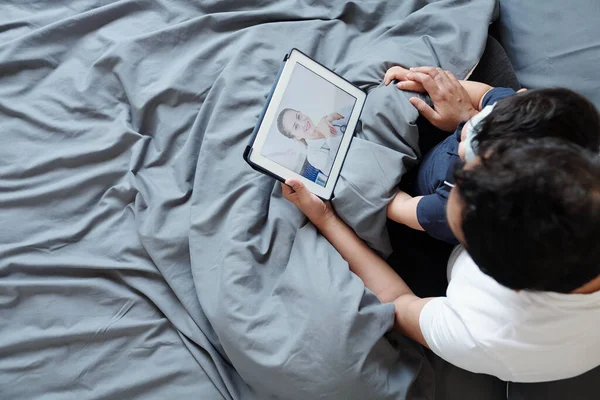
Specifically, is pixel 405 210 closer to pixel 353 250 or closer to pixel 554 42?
pixel 353 250

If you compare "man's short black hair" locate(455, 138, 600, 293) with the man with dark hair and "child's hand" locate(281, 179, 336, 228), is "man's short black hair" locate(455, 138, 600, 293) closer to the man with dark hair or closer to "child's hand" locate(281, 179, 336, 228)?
the man with dark hair

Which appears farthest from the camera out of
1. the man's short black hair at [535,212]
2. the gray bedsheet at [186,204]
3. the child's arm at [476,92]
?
the child's arm at [476,92]

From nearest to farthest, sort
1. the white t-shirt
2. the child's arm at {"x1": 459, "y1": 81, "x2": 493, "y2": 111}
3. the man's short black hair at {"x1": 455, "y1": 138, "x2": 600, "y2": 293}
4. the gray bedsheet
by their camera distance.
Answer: the man's short black hair at {"x1": 455, "y1": 138, "x2": 600, "y2": 293}, the white t-shirt, the gray bedsheet, the child's arm at {"x1": 459, "y1": 81, "x2": 493, "y2": 111}

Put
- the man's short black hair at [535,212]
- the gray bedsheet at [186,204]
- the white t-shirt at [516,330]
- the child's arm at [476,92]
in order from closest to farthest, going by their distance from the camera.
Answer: the man's short black hair at [535,212] → the white t-shirt at [516,330] → the gray bedsheet at [186,204] → the child's arm at [476,92]

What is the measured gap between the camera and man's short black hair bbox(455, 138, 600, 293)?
45cm

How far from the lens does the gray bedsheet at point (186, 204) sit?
28.1 inches

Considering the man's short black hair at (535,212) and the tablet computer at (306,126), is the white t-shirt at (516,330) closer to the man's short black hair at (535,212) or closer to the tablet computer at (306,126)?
the man's short black hair at (535,212)

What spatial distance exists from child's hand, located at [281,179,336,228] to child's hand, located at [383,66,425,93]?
231mm

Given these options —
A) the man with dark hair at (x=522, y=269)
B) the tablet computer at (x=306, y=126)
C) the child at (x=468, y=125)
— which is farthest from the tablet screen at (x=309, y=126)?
the man with dark hair at (x=522, y=269)

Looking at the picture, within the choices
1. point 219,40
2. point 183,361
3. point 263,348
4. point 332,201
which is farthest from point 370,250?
point 219,40

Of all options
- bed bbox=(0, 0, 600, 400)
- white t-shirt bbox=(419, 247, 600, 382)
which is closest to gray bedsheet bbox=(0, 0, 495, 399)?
bed bbox=(0, 0, 600, 400)

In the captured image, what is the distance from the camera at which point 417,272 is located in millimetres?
848

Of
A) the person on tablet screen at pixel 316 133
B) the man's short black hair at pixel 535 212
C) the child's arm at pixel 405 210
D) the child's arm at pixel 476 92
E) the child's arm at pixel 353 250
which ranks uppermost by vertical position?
the man's short black hair at pixel 535 212

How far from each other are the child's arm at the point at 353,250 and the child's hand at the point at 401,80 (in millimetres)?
235
